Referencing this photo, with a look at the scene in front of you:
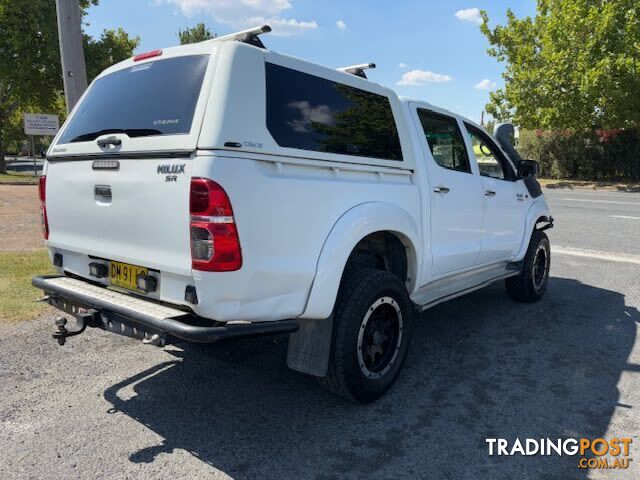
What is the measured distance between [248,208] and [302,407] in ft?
4.88

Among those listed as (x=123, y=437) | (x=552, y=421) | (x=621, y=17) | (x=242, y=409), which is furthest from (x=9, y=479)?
(x=621, y=17)

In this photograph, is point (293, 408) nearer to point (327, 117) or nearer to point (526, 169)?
point (327, 117)

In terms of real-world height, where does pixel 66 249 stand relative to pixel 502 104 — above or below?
below

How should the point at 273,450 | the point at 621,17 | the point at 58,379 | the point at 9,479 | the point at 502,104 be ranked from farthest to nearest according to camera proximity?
the point at 502,104, the point at 621,17, the point at 58,379, the point at 273,450, the point at 9,479

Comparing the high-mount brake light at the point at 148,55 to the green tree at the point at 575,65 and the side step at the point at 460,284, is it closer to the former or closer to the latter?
the side step at the point at 460,284

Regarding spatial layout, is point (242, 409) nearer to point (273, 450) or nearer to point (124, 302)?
point (273, 450)

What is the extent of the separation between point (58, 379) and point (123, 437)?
1.02 metres

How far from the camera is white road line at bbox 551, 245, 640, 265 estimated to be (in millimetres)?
7607

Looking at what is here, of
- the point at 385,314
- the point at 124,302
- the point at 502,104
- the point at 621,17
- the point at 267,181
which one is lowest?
the point at 385,314

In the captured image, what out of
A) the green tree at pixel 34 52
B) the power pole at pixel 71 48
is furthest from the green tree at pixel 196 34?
the power pole at pixel 71 48

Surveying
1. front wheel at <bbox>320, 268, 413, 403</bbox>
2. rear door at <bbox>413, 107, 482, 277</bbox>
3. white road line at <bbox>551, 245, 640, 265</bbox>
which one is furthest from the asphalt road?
white road line at <bbox>551, 245, 640, 265</bbox>

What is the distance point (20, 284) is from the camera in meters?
5.53

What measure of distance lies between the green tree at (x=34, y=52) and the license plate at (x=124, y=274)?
24.3 meters

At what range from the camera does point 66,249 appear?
3.26m
